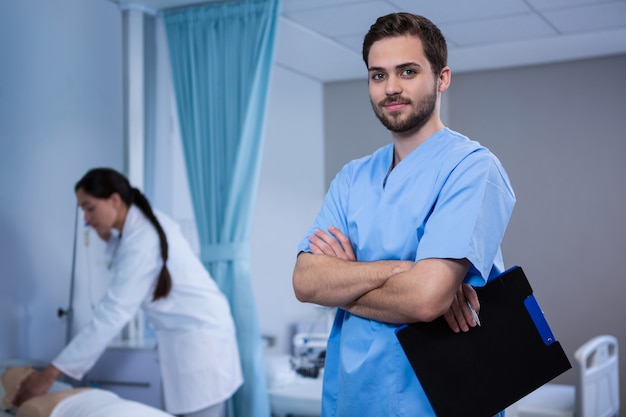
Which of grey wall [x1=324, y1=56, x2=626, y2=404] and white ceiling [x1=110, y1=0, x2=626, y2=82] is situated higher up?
white ceiling [x1=110, y1=0, x2=626, y2=82]

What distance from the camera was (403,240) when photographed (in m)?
1.36

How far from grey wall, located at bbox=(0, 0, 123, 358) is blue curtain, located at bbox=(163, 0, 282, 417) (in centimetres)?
37

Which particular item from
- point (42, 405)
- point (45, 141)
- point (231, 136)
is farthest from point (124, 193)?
point (42, 405)

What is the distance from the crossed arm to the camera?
4.09 feet

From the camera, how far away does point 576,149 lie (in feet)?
12.0

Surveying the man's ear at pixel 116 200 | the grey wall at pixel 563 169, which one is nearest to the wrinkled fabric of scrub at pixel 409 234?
the man's ear at pixel 116 200

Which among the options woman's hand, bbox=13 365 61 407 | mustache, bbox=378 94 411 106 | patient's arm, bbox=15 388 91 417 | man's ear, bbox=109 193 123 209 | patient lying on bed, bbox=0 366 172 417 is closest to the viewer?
mustache, bbox=378 94 411 106

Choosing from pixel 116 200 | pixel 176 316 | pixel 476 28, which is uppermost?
pixel 476 28

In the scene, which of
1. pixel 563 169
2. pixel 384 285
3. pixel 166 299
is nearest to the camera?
pixel 384 285

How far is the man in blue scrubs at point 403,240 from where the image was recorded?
1.27 m

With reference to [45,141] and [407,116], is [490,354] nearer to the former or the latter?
[407,116]

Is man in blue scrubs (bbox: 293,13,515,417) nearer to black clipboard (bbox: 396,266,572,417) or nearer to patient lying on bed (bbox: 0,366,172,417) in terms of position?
black clipboard (bbox: 396,266,572,417)

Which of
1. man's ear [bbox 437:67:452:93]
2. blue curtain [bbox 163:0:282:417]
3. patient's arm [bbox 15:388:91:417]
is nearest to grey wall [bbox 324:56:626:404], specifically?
blue curtain [bbox 163:0:282:417]

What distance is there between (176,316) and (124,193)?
0.46m
